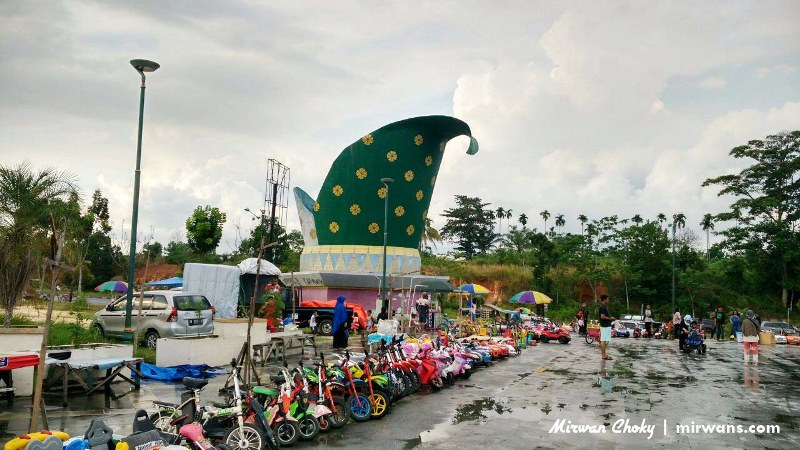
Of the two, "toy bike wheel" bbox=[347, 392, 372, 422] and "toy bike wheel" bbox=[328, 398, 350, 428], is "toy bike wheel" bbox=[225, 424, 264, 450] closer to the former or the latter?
"toy bike wheel" bbox=[328, 398, 350, 428]

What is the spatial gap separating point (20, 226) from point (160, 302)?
13.4 feet

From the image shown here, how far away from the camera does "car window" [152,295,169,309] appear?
56.7 ft

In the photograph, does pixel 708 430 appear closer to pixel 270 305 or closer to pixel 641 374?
pixel 641 374

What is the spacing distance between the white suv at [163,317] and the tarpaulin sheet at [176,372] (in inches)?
115

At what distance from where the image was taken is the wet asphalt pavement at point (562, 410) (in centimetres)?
823

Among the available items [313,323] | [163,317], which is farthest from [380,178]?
[163,317]

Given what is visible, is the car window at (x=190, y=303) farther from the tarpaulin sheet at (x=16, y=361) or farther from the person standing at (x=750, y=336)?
the person standing at (x=750, y=336)

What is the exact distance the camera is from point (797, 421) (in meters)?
9.57

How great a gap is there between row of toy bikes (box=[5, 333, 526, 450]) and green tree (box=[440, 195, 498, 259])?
6998cm

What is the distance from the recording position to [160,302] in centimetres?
1744

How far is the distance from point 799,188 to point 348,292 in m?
34.1

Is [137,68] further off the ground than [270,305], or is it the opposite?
[137,68]

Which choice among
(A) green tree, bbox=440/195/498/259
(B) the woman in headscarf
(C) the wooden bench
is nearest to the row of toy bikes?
(C) the wooden bench

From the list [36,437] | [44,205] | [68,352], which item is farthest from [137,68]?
[36,437]
